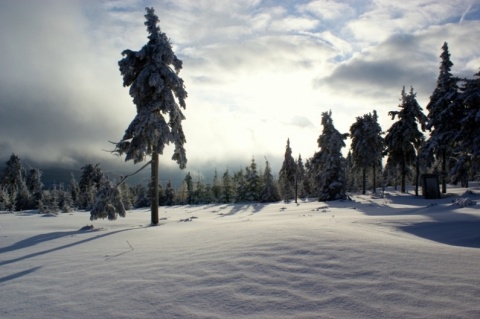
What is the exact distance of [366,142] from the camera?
144ft

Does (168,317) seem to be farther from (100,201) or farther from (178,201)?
(178,201)

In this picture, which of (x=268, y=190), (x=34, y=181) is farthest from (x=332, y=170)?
(x=34, y=181)

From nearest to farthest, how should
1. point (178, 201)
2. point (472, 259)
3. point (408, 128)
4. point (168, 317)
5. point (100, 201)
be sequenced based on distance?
point (168, 317) < point (472, 259) < point (100, 201) < point (408, 128) < point (178, 201)

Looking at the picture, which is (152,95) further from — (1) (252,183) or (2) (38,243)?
(1) (252,183)

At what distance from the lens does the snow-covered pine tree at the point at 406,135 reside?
3638cm

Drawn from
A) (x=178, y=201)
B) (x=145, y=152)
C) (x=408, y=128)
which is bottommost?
(x=178, y=201)

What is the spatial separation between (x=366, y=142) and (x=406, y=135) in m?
7.76

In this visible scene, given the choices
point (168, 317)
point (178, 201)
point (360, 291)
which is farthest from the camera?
point (178, 201)

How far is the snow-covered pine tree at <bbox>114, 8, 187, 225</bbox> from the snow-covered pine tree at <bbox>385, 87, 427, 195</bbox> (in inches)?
1244

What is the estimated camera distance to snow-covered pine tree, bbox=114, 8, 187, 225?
14734mm

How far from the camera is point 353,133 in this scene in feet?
149

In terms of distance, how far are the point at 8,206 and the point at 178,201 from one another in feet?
105

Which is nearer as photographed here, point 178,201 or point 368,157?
point 368,157

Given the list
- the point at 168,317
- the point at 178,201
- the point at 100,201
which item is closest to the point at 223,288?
the point at 168,317
